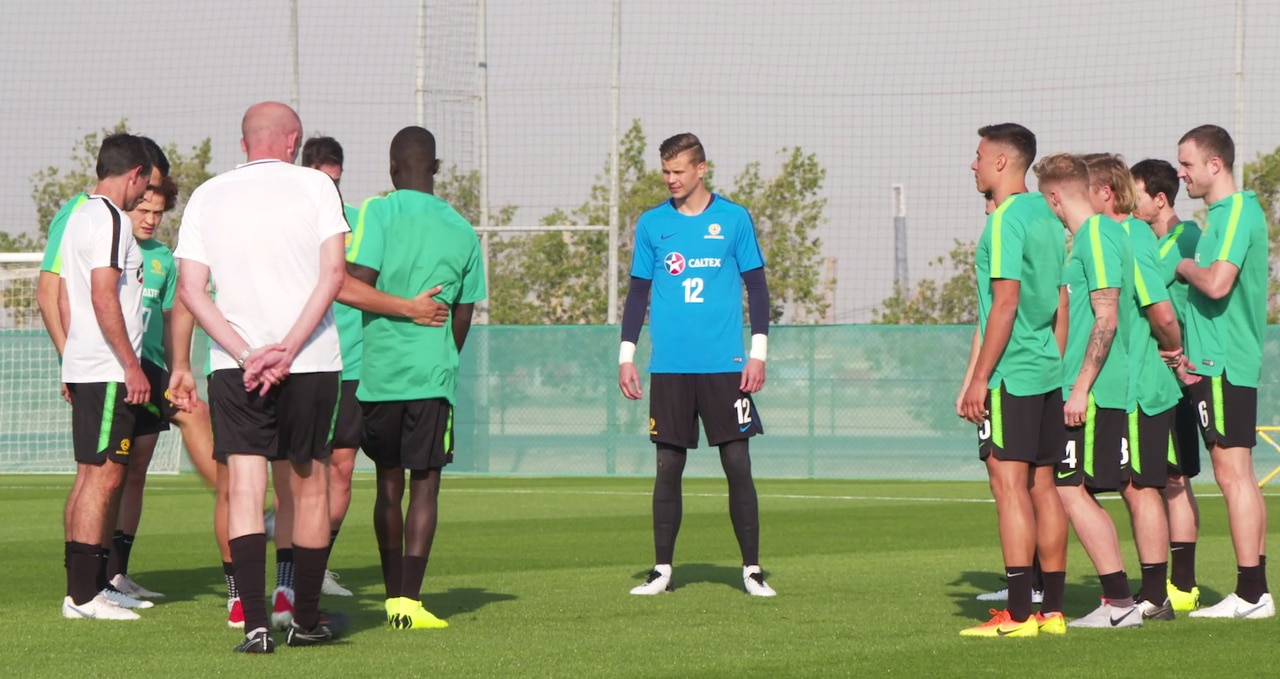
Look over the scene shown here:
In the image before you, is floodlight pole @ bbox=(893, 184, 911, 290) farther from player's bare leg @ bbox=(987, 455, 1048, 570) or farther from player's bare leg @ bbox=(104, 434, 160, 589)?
player's bare leg @ bbox=(987, 455, 1048, 570)

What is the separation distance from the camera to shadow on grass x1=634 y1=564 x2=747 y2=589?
29.6ft

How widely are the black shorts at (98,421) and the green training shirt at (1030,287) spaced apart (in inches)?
147

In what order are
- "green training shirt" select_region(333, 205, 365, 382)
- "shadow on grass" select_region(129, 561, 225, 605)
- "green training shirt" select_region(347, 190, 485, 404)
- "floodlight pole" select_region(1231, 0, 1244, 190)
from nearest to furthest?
"green training shirt" select_region(347, 190, 485, 404)
"green training shirt" select_region(333, 205, 365, 382)
"shadow on grass" select_region(129, 561, 225, 605)
"floodlight pole" select_region(1231, 0, 1244, 190)

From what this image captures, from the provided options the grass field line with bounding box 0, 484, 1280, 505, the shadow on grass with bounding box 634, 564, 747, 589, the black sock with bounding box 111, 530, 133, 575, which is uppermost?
the black sock with bounding box 111, 530, 133, 575

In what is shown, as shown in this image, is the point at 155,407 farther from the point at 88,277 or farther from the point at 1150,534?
the point at 1150,534

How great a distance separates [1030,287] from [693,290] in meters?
2.31

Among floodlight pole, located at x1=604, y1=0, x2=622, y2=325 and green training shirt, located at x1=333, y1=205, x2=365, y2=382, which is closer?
green training shirt, located at x1=333, y1=205, x2=365, y2=382

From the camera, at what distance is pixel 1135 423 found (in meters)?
7.60

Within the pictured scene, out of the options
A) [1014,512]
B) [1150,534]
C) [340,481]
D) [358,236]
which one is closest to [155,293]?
[340,481]

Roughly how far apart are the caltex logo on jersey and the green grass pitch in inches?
63.3

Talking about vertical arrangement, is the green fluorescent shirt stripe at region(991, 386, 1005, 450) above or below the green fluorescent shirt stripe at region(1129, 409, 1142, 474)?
above

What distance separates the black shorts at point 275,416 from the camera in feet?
20.6

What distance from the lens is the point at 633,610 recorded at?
25.1 ft

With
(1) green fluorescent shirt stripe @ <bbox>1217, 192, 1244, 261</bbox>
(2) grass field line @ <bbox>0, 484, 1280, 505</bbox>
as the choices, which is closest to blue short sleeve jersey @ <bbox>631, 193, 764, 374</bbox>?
(1) green fluorescent shirt stripe @ <bbox>1217, 192, 1244, 261</bbox>
